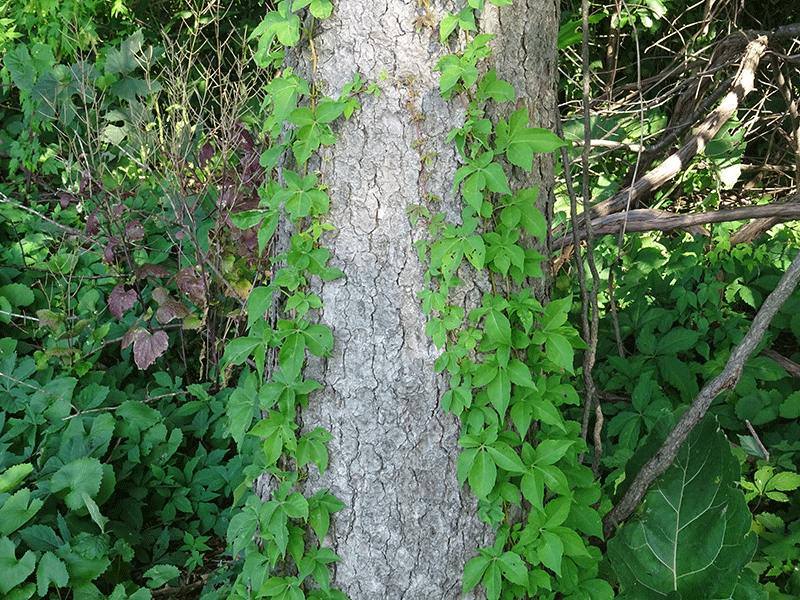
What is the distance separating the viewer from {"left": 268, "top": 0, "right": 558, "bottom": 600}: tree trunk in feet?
4.99

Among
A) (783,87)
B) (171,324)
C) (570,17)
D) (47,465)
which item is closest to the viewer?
(47,465)

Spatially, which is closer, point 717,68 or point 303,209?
point 303,209

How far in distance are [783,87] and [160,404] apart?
381cm

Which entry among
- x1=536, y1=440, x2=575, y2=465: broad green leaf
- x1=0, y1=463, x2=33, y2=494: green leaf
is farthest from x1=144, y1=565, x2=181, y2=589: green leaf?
x1=536, y1=440, x2=575, y2=465: broad green leaf

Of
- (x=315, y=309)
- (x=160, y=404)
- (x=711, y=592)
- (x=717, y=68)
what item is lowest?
(x=160, y=404)

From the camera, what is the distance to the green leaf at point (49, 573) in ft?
6.40

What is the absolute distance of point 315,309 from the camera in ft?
5.34

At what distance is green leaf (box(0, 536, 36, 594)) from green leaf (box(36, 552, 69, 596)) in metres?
0.03

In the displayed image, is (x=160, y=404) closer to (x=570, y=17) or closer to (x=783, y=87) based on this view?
(x=570, y=17)

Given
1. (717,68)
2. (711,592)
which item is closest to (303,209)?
(711,592)

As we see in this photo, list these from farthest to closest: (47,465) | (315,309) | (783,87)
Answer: (783,87) → (47,465) → (315,309)

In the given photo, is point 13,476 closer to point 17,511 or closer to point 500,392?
point 17,511

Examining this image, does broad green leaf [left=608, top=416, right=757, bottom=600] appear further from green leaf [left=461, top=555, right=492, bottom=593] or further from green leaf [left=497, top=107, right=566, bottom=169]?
green leaf [left=497, top=107, right=566, bottom=169]

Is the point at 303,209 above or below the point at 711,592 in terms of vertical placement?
above
